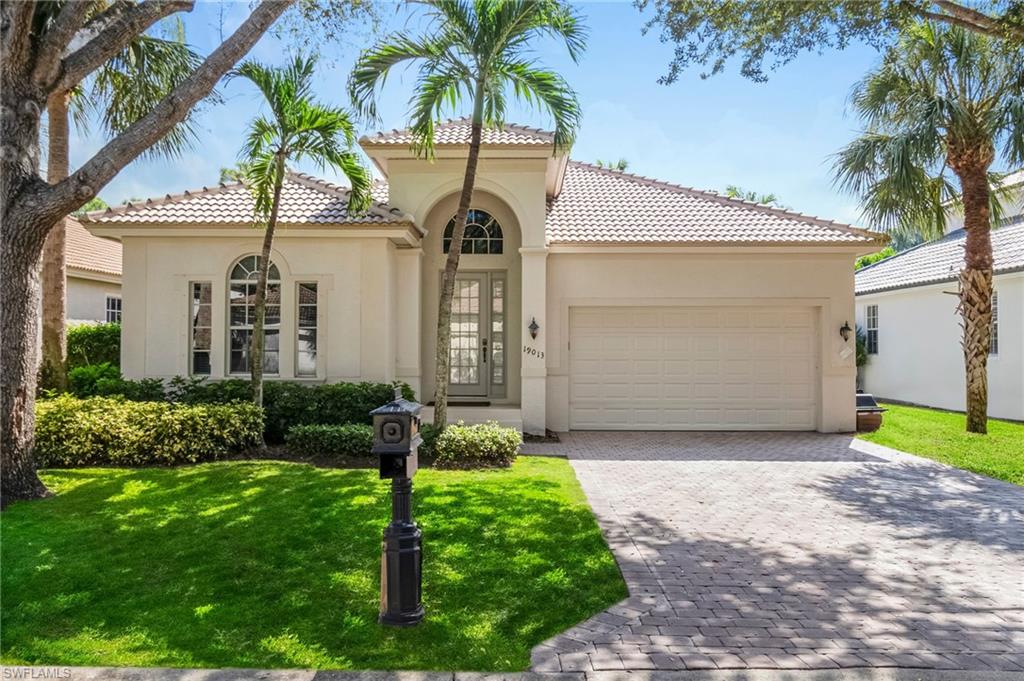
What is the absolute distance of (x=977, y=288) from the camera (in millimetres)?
12797

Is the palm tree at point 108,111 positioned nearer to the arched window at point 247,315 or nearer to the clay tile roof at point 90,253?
the arched window at point 247,315

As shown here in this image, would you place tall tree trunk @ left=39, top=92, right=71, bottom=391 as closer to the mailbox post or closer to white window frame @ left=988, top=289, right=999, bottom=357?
the mailbox post

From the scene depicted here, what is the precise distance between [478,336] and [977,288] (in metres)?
10.6

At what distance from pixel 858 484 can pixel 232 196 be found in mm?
12439

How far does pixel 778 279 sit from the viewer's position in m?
13.3

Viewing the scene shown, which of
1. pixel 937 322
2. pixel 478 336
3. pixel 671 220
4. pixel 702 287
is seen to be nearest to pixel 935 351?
pixel 937 322

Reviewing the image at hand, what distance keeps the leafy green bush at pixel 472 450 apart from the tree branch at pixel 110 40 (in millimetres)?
6668

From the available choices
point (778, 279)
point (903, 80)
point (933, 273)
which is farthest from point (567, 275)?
point (933, 273)

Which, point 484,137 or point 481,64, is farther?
point 484,137

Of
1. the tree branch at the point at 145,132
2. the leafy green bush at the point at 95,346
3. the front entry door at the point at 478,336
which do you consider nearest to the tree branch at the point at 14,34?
the tree branch at the point at 145,132

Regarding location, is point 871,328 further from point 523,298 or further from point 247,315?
point 247,315

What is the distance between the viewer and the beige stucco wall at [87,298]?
1961 centimetres

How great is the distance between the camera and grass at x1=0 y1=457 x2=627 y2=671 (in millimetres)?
4004

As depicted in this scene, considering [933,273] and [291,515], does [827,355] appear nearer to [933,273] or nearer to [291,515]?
[933,273]
